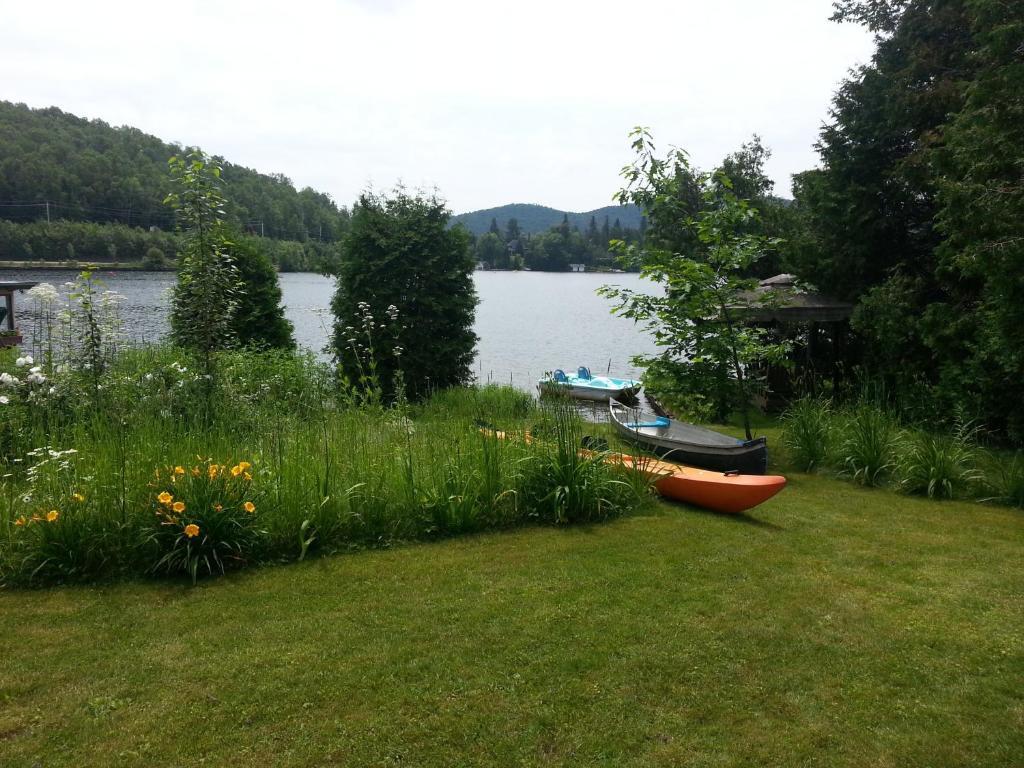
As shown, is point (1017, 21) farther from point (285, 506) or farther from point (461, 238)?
point (285, 506)

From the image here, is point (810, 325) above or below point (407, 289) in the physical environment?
below

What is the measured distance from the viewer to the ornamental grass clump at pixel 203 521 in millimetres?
4961

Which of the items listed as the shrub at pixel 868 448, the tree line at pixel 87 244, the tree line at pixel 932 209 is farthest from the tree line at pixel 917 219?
the tree line at pixel 87 244

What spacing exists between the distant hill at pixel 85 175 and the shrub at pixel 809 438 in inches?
1847

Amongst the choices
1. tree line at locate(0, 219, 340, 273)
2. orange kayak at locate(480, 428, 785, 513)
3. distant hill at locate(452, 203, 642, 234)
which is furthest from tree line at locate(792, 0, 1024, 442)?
distant hill at locate(452, 203, 642, 234)

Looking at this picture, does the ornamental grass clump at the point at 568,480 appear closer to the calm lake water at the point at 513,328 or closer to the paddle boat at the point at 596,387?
the calm lake water at the point at 513,328

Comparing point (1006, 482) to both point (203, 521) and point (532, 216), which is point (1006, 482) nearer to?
point (203, 521)

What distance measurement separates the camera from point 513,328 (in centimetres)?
4838

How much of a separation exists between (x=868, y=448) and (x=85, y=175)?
65.6m

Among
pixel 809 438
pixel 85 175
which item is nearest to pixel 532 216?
pixel 85 175

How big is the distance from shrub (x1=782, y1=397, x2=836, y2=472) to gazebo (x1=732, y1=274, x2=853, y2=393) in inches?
126

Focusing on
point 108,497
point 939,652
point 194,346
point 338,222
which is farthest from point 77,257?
point 939,652

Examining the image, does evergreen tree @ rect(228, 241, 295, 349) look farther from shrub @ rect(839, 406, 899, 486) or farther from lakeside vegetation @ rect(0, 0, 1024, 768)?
shrub @ rect(839, 406, 899, 486)

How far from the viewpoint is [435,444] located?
283 inches
